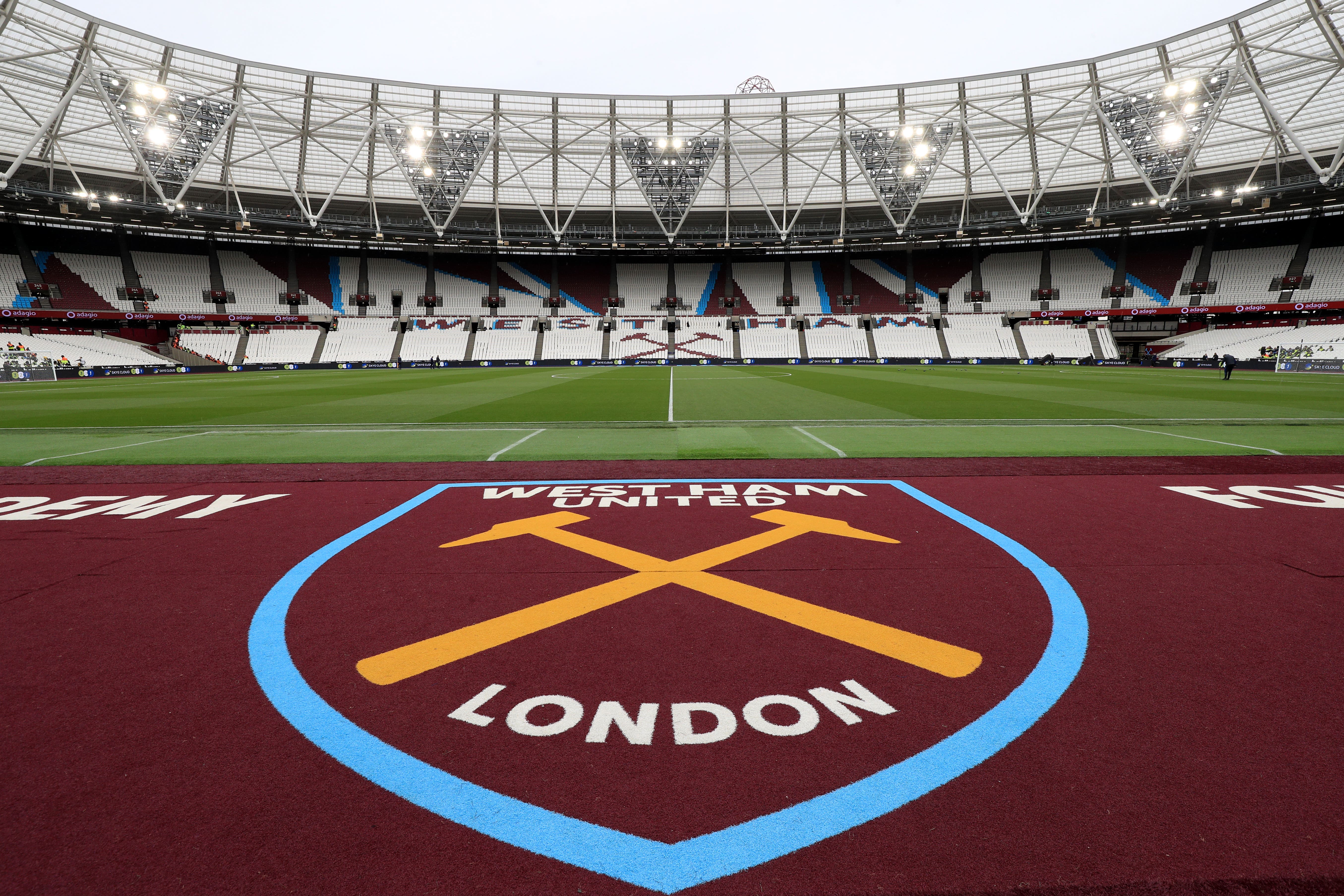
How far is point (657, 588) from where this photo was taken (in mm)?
4047

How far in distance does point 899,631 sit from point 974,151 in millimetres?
67654

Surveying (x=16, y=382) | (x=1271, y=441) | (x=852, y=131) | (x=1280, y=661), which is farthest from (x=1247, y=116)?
(x=16, y=382)

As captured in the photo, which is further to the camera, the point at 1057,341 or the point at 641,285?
the point at 641,285

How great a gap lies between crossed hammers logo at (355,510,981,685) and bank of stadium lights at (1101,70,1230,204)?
5803 centimetres

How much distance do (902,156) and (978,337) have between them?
19250 millimetres

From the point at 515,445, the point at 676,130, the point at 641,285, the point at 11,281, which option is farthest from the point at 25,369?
the point at 676,130

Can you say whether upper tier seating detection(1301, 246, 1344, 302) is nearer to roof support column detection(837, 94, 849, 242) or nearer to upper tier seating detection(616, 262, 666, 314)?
roof support column detection(837, 94, 849, 242)

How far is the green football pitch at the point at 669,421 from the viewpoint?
31.2ft

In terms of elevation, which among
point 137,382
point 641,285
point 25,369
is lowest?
point 137,382

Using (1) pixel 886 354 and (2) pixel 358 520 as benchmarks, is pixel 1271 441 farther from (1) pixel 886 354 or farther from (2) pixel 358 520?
(1) pixel 886 354

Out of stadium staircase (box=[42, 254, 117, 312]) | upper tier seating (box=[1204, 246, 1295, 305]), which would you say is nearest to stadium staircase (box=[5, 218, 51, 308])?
stadium staircase (box=[42, 254, 117, 312])

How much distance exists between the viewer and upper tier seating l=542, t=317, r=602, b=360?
60812mm

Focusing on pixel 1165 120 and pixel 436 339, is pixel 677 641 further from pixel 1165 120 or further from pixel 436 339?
pixel 1165 120

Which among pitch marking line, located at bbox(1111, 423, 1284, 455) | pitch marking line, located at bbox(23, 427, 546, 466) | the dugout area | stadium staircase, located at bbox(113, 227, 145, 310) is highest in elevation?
stadium staircase, located at bbox(113, 227, 145, 310)
